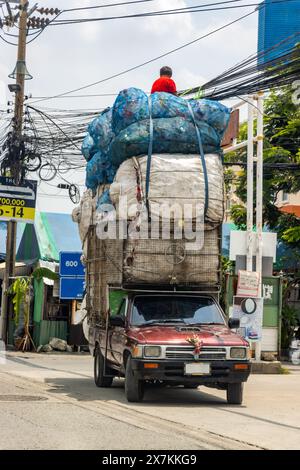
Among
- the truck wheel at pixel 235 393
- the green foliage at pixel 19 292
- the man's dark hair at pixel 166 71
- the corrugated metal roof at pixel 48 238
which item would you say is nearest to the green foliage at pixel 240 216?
the corrugated metal roof at pixel 48 238

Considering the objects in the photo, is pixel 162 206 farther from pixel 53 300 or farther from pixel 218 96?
pixel 53 300

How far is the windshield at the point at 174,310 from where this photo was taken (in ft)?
45.1

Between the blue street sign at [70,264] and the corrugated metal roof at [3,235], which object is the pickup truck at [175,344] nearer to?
the blue street sign at [70,264]

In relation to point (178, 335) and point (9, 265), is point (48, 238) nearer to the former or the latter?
point (9, 265)

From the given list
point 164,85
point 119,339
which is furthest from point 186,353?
point 164,85

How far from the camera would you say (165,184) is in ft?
45.6

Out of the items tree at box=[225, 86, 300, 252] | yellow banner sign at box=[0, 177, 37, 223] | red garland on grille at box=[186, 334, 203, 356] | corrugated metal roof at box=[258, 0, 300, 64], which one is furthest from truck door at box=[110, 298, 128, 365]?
corrugated metal roof at box=[258, 0, 300, 64]

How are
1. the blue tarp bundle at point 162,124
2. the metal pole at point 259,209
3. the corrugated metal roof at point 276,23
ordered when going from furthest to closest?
the corrugated metal roof at point 276,23 < the metal pole at point 259,209 < the blue tarp bundle at point 162,124

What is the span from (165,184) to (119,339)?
8.62 feet

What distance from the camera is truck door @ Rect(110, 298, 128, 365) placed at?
533 inches

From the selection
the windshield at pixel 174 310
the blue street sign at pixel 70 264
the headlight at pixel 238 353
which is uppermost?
the blue street sign at pixel 70 264

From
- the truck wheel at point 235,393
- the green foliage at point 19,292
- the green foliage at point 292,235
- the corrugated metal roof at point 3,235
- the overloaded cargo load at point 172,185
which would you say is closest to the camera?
the truck wheel at point 235,393

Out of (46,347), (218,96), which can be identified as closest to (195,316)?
(218,96)

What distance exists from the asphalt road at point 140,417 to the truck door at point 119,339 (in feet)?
2.16
